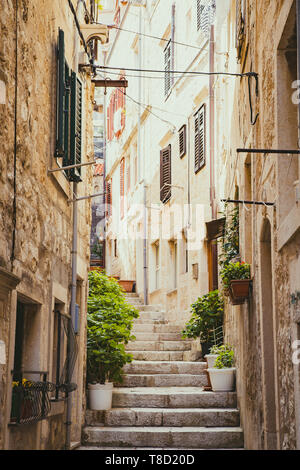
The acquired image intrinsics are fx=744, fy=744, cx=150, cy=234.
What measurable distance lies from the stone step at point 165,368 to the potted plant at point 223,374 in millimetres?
1064

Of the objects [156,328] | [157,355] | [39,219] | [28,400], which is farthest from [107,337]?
[28,400]

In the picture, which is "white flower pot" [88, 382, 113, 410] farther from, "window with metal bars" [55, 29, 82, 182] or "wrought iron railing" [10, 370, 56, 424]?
"wrought iron railing" [10, 370, 56, 424]

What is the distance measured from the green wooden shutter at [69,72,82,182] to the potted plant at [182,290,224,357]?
15.8 feet

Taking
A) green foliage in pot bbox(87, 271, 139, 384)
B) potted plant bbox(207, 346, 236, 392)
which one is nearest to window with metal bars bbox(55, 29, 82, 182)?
green foliage in pot bbox(87, 271, 139, 384)

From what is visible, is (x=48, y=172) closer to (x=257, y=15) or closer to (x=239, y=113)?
(x=257, y=15)

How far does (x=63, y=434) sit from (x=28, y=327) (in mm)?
2161

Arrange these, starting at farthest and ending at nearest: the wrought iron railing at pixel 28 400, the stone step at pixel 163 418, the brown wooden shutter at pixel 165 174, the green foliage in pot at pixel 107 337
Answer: the brown wooden shutter at pixel 165 174
the green foliage in pot at pixel 107 337
the stone step at pixel 163 418
the wrought iron railing at pixel 28 400

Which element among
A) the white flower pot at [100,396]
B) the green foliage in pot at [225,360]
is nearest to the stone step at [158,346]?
the green foliage in pot at [225,360]

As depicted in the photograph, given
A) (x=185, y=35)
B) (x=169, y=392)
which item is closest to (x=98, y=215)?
(x=185, y=35)

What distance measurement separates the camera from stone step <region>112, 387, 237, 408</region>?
1115 cm

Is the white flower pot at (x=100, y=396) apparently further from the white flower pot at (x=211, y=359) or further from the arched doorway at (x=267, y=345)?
the arched doorway at (x=267, y=345)

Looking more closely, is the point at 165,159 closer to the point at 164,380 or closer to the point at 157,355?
the point at 157,355

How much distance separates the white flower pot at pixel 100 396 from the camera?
1074 cm

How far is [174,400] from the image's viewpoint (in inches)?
439
